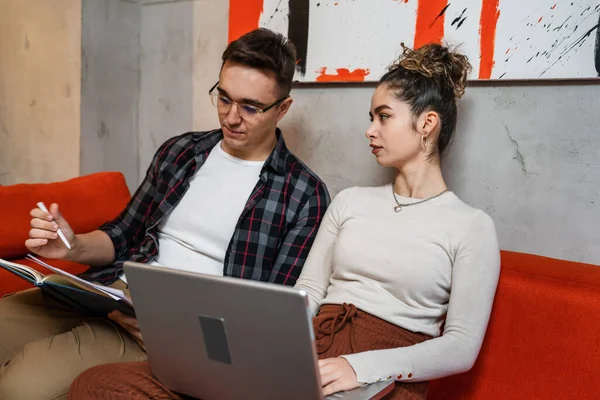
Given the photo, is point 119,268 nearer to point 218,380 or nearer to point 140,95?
point 218,380

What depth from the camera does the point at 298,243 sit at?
1518 millimetres

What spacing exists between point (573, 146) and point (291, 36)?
3.04ft

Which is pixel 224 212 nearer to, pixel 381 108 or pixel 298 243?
pixel 298 243

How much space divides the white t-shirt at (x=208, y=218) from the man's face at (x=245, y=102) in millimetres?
85

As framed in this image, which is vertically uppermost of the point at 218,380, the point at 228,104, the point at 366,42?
the point at 366,42

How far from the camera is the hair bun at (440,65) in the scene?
4.37 feet

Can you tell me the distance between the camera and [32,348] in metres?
1.27

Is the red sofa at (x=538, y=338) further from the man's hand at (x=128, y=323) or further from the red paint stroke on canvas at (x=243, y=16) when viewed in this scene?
the red paint stroke on canvas at (x=243, y=16)

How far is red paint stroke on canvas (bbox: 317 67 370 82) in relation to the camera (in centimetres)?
170

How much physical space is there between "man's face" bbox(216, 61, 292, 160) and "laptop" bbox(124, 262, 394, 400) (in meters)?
0.69

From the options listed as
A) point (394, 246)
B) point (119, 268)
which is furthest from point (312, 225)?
point (119, 268)

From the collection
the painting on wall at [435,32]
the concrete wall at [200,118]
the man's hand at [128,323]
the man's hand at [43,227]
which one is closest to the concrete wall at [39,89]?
the concrete wall at [200,118]

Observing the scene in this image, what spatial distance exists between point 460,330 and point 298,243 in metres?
0.52

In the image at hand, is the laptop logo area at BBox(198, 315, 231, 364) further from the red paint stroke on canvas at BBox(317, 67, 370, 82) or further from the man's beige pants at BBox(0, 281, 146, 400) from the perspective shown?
the red paint stroke on canvas at BBox(317, 67, 370, 82)
